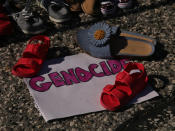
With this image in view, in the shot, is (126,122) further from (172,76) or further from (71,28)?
(71,28)

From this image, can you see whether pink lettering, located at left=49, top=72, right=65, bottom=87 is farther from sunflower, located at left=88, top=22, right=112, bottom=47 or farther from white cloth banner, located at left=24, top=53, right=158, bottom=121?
sunflower, located at left=88, top=22, right=112, bottom=47

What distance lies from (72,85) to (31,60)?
0.38 metres

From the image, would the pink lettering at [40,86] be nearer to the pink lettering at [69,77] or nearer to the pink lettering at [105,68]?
the pink lettering at [69,77]

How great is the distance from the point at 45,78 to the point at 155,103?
33.8 inches

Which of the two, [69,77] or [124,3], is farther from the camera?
[124,3]

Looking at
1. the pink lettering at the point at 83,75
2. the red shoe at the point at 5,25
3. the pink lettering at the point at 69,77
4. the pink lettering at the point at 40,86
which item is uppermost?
the red shoe at the point at 5,25

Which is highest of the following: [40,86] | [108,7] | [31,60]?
[108,7]

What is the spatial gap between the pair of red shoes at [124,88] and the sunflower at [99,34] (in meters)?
0.32

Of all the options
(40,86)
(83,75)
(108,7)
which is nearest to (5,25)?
(40,86)

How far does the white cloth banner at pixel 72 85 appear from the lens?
2.32m

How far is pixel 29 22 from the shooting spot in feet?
9.36

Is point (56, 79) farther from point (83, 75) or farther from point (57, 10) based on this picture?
point (57, 10)

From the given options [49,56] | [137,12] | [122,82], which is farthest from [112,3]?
[122,82]

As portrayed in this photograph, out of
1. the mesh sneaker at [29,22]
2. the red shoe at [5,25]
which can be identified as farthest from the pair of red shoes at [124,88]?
the red shoe at [5,25]
